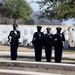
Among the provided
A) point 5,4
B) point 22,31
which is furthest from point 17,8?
point 22,31

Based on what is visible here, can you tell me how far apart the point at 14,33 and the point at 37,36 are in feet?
3.39

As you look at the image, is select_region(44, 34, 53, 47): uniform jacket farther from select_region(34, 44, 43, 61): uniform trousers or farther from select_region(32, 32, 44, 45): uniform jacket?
select_region(34, 44, 43, 61): uniform trousers

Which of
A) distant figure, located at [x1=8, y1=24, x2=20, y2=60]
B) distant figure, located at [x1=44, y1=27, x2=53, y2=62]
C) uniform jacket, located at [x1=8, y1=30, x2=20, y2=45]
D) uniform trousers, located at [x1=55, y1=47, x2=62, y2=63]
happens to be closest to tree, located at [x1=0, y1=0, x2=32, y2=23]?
distant figure, located at [x1=8, y1=24, x2=20, y2=60]

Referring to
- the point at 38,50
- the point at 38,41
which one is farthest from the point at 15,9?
the point at 38,41

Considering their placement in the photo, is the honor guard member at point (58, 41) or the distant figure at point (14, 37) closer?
the honor guard member at point (58, 41)

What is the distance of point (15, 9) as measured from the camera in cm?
7175

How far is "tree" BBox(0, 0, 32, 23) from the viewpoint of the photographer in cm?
6975

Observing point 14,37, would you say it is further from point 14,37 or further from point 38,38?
point 38,38

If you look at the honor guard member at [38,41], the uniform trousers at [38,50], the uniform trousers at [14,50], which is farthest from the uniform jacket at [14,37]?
the uniform trousers at [38,50]

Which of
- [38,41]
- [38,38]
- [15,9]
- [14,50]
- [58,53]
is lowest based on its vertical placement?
[58,53]

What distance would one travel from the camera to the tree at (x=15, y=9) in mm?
69750

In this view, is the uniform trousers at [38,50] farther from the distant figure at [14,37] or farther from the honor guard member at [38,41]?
the distant figure at [14,37]

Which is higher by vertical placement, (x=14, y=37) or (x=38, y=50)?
(x=14, y=37)

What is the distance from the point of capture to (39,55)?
48.8ft
